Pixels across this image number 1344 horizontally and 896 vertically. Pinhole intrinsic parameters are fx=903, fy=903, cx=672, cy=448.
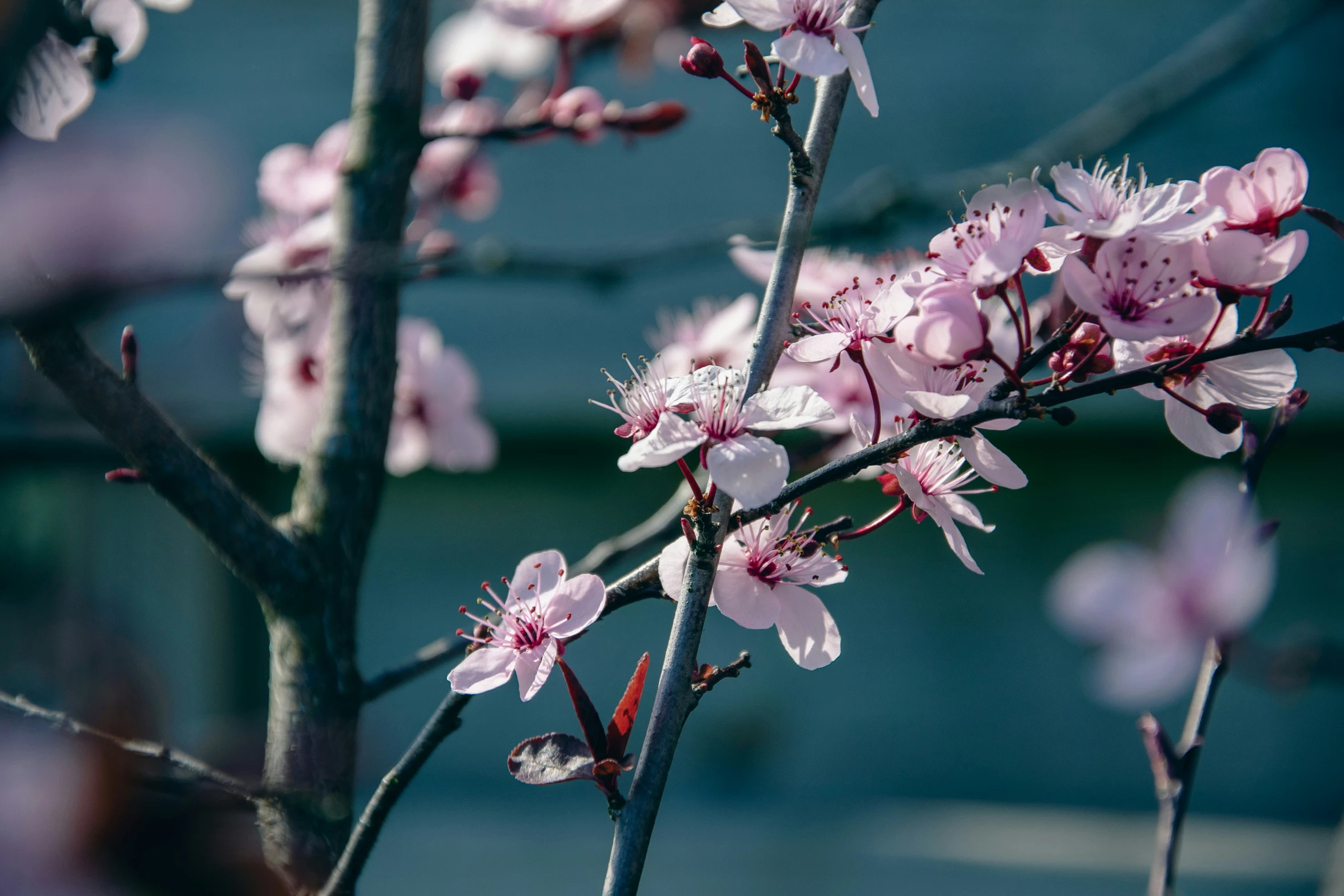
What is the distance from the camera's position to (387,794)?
44cm

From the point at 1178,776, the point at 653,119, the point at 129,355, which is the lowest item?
the point at 1178,776

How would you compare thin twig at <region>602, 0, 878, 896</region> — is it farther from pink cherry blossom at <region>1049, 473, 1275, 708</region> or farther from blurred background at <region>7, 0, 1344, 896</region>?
blurred background at <region>7, 0, 1344, 896</region>

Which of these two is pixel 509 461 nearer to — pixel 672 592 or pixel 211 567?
pixel 211 567

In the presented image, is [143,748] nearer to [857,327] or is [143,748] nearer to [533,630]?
[533,630]

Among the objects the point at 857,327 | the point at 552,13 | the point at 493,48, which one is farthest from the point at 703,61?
the point at 493,48

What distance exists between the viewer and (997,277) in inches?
14.4

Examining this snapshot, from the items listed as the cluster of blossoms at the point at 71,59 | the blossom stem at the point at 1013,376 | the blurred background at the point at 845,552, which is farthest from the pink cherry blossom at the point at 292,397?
the blurred background at the point at 845,552

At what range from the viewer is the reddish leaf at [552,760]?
1.33ft

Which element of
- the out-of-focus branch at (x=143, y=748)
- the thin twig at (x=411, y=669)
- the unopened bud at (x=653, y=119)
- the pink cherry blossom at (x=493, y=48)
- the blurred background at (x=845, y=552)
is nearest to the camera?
the out-of-focus branch at (x=143, y=748)

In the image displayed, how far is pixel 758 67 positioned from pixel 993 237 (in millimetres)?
134

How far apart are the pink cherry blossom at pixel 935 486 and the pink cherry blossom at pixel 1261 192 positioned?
0.16 meters

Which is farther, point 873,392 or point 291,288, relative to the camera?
point 291,288

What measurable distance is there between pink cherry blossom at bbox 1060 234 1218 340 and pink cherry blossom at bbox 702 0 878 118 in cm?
12

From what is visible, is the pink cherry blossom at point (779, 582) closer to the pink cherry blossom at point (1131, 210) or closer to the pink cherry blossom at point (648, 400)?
the pink cherry blossom at point (648, 400)
